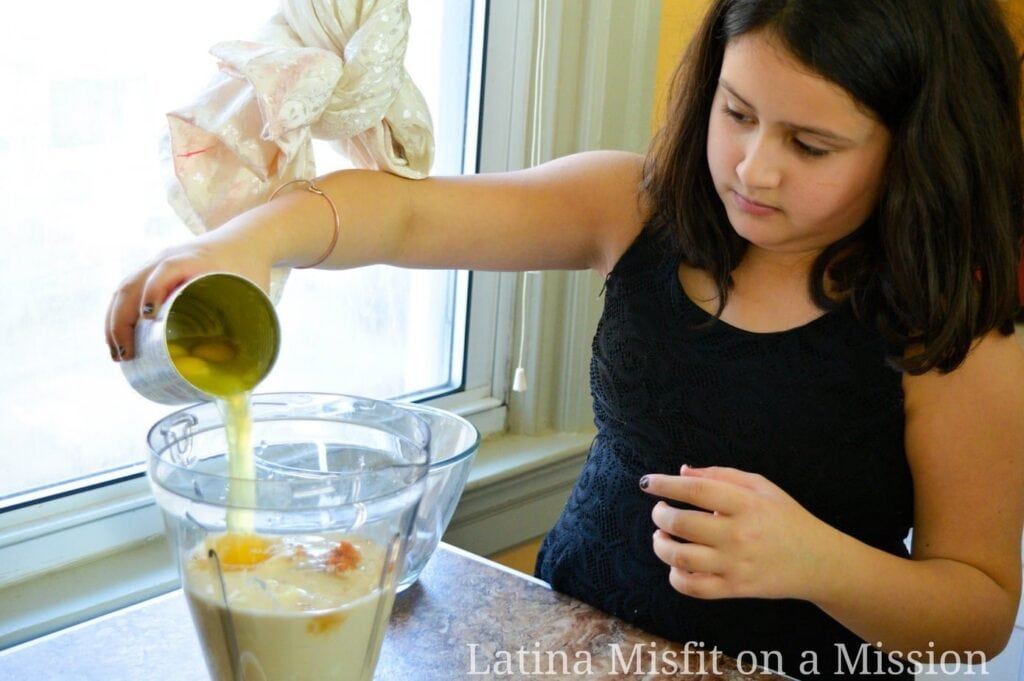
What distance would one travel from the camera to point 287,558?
29.4 inches

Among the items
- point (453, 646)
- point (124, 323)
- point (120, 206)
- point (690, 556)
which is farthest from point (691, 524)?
point (120, 206)

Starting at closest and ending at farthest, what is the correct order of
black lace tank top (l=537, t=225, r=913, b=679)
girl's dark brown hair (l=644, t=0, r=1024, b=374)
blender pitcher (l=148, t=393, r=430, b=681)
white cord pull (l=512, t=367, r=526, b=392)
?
blender pitcher (l=148, t=393, r=430, b=681), girl's dark brown hair (l=644, t=0, r=1024, b=374), black lace tank top (l=537, t=225, r=913, b=679), white cord pull (l=512, t=367, r=526, b=392)

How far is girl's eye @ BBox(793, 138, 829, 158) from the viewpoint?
940mm

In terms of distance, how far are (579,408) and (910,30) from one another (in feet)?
2.94

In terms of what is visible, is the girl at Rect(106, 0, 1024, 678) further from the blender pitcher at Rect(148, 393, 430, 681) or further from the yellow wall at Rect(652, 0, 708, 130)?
the yellow wall at Rect(652, 0, 708, 130)

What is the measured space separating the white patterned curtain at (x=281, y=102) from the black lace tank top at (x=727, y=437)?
322 mm

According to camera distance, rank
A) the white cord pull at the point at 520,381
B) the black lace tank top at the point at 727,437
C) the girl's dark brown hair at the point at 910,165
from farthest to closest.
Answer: the white cord pull at the point at 520,381 < the black lace tank top at the point at 727,437 < the girl's dark brown hair at the point at 910,165

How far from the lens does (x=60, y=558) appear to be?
1.24m

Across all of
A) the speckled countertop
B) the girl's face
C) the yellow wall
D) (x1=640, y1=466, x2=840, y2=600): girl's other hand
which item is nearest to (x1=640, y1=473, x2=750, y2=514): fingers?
(x1=640, y1=466, x2=840, y2=600): girl's other hand

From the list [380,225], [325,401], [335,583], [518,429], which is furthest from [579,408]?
[335,583]

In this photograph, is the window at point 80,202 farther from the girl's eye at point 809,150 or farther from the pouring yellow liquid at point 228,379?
the girl's eye at point 809,150

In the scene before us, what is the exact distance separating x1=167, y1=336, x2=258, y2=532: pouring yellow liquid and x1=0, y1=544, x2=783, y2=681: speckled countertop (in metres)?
0.18

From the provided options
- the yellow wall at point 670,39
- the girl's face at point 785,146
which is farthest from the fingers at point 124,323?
the yellow wall at point 670,39

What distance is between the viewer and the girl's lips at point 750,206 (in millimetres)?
971
